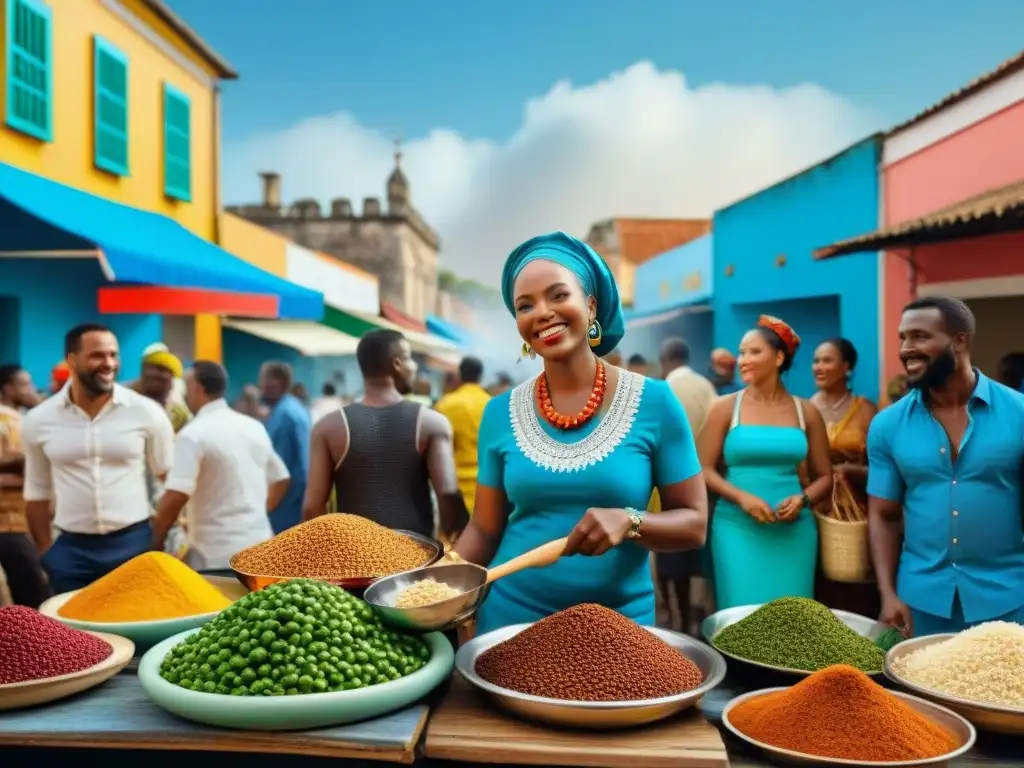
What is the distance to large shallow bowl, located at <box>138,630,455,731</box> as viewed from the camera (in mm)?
1595

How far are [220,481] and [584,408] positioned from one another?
2425 mm

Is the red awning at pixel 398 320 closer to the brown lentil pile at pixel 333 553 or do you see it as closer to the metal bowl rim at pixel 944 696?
the brown lentil pile at pixel 333 553

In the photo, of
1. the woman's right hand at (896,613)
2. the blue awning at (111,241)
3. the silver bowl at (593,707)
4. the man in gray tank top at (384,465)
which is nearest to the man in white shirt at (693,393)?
the man in gray tank top at (384,465)

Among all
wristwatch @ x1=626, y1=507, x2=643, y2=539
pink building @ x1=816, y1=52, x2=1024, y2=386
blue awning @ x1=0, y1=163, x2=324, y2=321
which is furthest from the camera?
pink building @ x1=816, y1=52, x2=1024, y2=386

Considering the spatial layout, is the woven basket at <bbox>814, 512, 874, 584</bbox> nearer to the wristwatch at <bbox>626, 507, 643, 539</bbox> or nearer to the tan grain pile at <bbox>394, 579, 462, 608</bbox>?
the wristwatch at <bbox>626, 507, 643, 539</bbox>

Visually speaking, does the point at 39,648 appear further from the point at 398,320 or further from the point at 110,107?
the point at 398,320

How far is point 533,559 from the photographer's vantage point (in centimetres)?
187

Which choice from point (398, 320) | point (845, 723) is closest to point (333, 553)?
point (845, 723)

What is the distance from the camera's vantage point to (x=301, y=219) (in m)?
27.0

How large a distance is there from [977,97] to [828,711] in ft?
25.4

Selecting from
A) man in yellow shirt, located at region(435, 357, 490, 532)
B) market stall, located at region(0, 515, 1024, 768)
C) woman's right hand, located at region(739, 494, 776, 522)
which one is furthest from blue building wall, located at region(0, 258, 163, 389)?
market stall, located at region(0, 515, 1024, 768)

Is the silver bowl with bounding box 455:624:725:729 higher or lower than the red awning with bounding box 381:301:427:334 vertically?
lower

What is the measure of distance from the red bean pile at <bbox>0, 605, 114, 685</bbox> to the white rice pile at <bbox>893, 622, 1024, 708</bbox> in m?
1.76

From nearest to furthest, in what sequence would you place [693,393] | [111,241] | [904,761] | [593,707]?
[904,761], [593,707], [693,393], [111,241]
